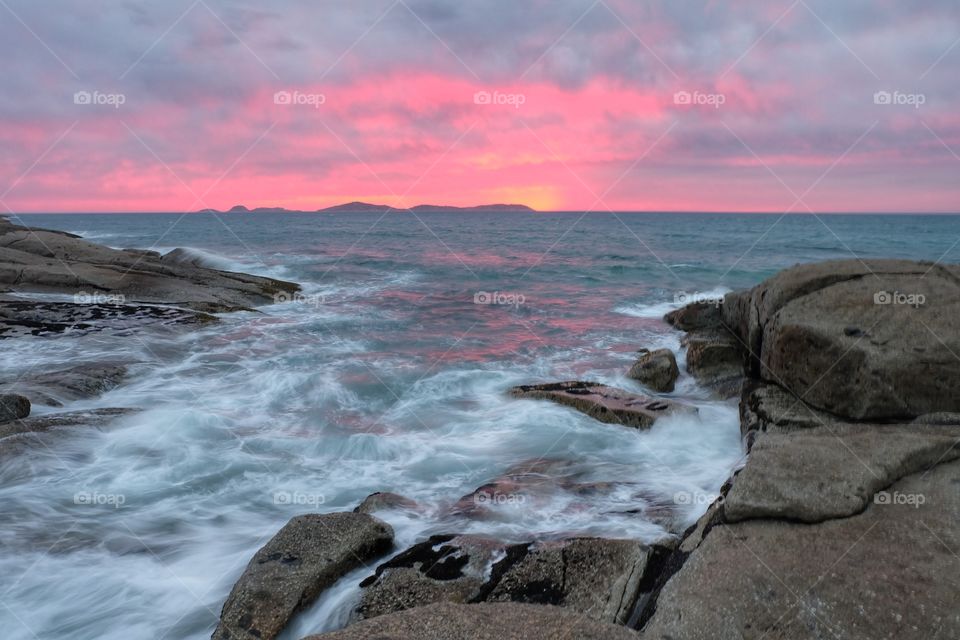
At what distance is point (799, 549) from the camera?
4.28m

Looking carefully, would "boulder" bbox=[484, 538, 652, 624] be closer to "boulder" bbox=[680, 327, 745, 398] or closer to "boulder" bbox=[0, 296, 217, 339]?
"boulder" bbox=[680, 327, 745, 398]

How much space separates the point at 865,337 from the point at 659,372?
4.90m

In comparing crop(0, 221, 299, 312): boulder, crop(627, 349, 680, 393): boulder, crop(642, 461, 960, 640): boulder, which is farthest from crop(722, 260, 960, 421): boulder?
crop(0, 221, 299, 312): boulder

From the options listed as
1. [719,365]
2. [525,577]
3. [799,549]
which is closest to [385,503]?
[525,577]

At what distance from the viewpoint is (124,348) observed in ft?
44.9

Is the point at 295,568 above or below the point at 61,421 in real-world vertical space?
below

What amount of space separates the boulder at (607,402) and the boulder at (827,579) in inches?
188

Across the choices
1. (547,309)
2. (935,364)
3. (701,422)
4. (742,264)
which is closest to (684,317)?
(547,309)

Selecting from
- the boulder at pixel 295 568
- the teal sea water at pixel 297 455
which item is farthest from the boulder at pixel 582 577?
the boulder at pixel 295 568

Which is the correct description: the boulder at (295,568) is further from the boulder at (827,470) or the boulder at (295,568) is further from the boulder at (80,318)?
the boulder at (80,318)

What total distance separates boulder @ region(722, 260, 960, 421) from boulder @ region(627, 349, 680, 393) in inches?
93.4

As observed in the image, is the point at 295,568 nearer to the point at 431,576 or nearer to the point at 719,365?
the point at 431,576

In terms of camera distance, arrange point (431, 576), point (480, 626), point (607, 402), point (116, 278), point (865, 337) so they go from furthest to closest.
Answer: point (116, 278)
point (607, 402)
point (865, 337)
point (431, 576)
point (480, 626)

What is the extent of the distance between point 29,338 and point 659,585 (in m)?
15.4
